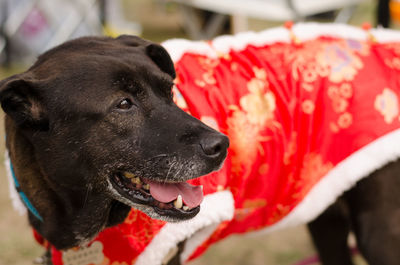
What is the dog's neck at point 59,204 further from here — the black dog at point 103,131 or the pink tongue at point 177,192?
the pink tongue at point 177,192

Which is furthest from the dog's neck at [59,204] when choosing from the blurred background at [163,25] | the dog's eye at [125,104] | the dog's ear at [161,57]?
the blurred background at [163,25]

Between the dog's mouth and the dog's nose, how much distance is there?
0.18 metres

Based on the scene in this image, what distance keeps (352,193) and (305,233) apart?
1130 millimetres

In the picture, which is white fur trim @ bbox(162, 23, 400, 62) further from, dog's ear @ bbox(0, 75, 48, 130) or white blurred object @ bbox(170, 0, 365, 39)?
white blurred object @ bbox(170, 0, 365, 39)

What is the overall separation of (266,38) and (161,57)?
0.53 meters

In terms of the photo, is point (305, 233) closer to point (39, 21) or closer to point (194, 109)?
point (194, 109)

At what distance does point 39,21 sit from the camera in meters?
6.04

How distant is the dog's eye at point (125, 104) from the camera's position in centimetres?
155

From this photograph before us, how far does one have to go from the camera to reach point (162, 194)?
5.30ft

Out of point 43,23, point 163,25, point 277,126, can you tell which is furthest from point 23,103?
point 163,25

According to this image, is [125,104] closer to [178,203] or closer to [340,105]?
[178,203]

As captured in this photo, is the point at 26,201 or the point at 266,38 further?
the point at 266,38

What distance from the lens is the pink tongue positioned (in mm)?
1608

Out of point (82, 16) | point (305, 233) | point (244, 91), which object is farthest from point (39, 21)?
point (244, 91)
